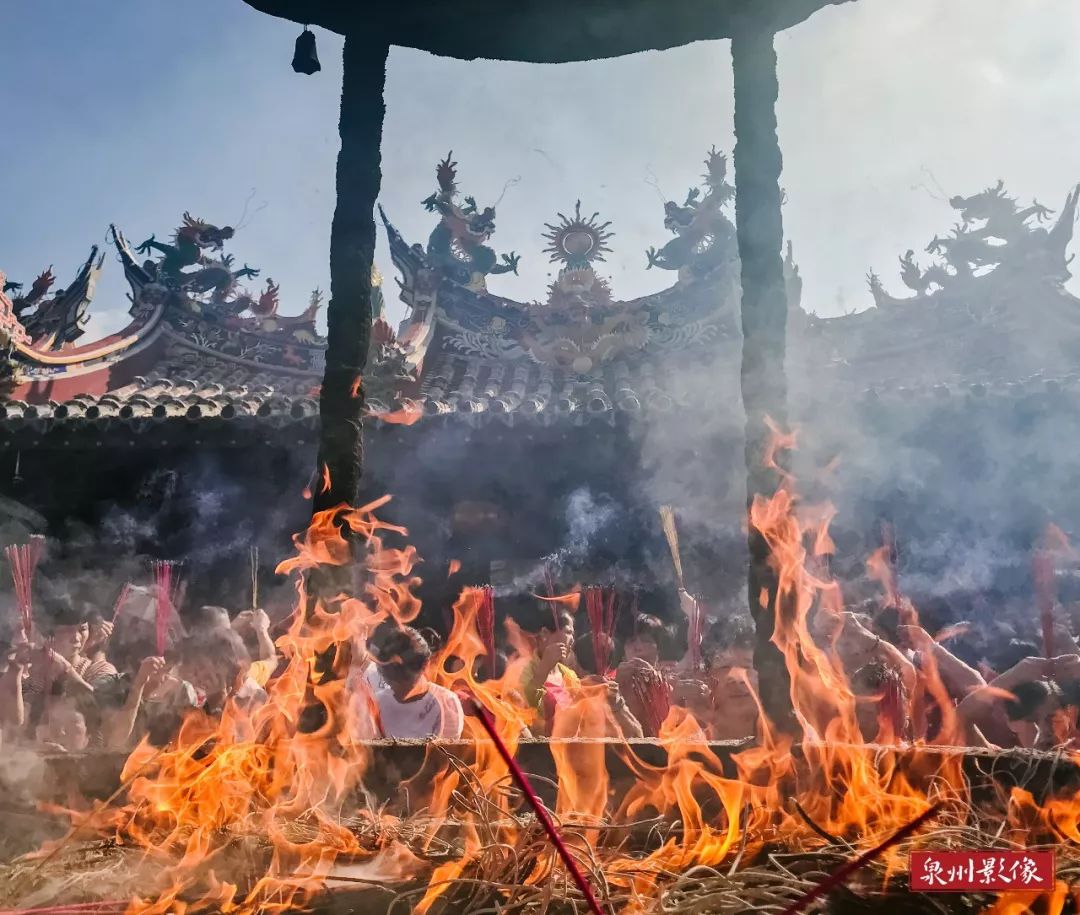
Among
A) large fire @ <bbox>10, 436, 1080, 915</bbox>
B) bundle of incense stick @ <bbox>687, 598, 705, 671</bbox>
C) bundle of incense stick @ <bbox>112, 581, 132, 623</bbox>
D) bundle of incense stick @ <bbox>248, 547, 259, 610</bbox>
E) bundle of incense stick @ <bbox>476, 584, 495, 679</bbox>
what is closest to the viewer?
large fire @ <bbox>10, 436, 1080, 915</bbox>

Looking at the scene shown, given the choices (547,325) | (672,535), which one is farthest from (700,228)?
(672,535)

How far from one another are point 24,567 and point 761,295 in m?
7.87

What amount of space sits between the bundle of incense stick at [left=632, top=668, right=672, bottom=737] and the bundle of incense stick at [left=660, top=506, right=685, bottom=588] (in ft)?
9.44

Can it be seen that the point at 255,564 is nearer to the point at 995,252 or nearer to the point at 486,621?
the point at 486,621

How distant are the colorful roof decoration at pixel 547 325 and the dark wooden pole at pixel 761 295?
5.05 metres

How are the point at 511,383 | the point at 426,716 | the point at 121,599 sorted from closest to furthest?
the point at 426,716
the point at 121,599
the point at 511,383

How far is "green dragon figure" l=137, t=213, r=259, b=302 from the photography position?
462 inches

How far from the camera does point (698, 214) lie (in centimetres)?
1235

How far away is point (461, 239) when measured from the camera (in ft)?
40.3

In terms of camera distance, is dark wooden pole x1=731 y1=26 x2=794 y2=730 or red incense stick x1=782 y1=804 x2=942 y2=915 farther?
dark wooden pole x1=731 y1=26 x2=794 y2=730

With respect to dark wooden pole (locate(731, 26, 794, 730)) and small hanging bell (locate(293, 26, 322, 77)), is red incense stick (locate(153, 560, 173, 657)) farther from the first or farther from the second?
dark wooden pole (locate(731, 26, 794, 730))

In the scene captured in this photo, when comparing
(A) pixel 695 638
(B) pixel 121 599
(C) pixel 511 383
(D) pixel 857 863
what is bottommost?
(D) pixel 857 863

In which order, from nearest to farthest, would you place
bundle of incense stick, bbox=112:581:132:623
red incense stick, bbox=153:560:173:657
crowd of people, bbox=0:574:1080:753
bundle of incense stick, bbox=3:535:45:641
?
crowd of people, bbox=0:574:1080:753, red incense stick, bbox=153:560:173:657, bundle of incense stick, bbox=3:535:45:641, bundle of incense stick, bbox=112:581:132:623

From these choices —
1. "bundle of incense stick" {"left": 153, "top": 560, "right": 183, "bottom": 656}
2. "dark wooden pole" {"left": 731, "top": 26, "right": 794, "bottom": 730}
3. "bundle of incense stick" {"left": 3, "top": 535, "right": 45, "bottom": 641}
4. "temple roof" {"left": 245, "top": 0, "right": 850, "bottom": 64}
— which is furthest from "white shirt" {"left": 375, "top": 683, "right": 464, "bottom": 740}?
"bundle of incense stick" {"left": 3, "top": 535, "right": 45, "bottom": 641}
